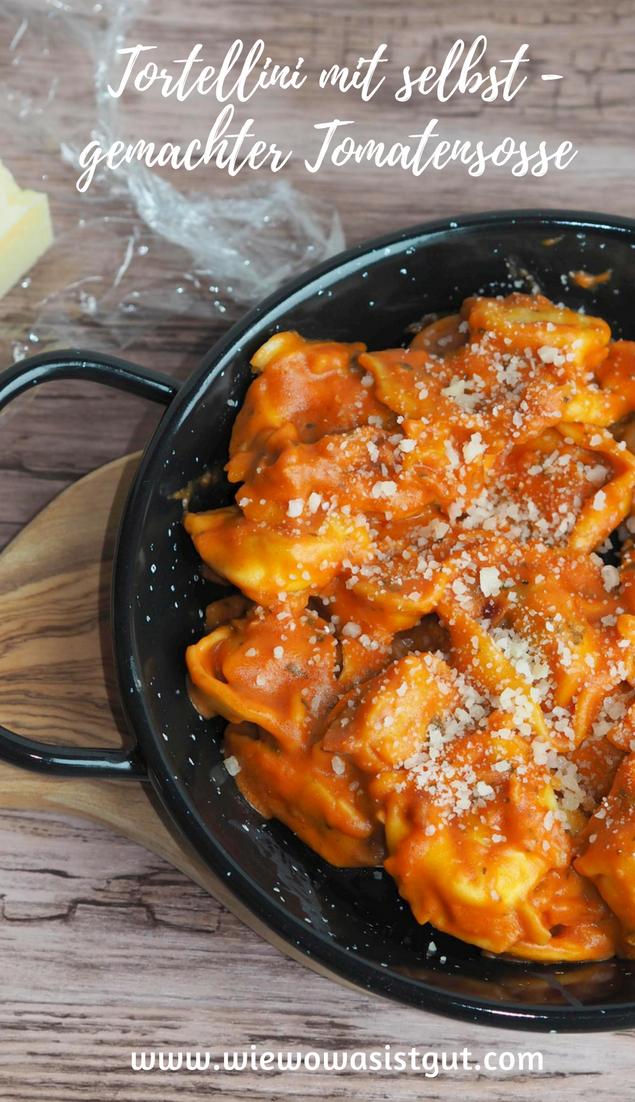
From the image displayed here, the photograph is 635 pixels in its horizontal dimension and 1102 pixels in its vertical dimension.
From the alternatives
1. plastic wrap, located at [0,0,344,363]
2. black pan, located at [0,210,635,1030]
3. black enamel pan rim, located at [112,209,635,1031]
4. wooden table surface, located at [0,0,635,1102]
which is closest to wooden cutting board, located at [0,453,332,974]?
wooden table surface, located at [0,0,635,1102]

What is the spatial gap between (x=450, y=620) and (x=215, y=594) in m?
0.46

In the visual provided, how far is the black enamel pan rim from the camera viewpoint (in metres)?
1.63

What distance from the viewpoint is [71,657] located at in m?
2.19

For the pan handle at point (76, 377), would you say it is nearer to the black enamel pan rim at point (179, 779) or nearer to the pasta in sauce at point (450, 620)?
the black enamel pan rim at point (179, 779)

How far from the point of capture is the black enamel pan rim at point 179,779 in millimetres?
1629

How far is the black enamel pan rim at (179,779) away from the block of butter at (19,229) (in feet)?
2.40

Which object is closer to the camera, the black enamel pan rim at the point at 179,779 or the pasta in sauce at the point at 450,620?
the black enamel pan rim at the point at 179,779

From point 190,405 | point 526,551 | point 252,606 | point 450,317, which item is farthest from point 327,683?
point 450,317

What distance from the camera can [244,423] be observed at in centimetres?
202

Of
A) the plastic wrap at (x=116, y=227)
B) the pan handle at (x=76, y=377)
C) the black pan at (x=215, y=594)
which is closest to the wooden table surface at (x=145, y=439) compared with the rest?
the plastic wrap at (x=116, y=227)

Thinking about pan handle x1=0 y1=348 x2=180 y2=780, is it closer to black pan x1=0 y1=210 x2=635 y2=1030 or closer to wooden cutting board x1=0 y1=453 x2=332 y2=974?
black pan x1=0 y1=210 x2=635 y2=1030

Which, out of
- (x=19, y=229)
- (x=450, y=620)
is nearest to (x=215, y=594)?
(x=450, y=620)

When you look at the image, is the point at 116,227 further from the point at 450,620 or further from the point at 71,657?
the point at 450,620

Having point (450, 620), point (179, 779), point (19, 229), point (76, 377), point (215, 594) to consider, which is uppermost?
point (19, 229)
